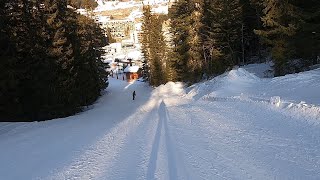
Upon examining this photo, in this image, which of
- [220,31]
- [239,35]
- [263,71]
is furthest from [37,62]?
[239,35]

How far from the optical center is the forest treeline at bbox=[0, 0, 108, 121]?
2133 centimetres

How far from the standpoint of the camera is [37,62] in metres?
23.8

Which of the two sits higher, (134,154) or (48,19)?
(48,19)

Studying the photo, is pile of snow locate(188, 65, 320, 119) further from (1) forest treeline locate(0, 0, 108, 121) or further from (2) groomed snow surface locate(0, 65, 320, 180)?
(1) forest treeline locate(0, 0, 108, 121)

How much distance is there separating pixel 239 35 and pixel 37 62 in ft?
80.1

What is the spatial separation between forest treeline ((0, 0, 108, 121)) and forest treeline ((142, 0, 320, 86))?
14767 millimetres

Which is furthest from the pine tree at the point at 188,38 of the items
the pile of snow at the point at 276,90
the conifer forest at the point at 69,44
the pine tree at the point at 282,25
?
the pine tree at the point at 282,25

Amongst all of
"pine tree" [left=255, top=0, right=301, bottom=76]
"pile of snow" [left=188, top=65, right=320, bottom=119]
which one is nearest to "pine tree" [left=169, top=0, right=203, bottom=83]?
"pile of snow" [left=188, top=65, right=320, bottom=119]

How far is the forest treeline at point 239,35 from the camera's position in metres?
22.6

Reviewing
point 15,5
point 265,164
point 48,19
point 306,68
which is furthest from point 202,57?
point 265,164

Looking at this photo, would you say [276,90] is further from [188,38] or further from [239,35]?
[239,35]

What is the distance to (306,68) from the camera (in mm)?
24203

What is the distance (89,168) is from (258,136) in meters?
4.95

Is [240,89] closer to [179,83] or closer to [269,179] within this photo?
[269,179]
